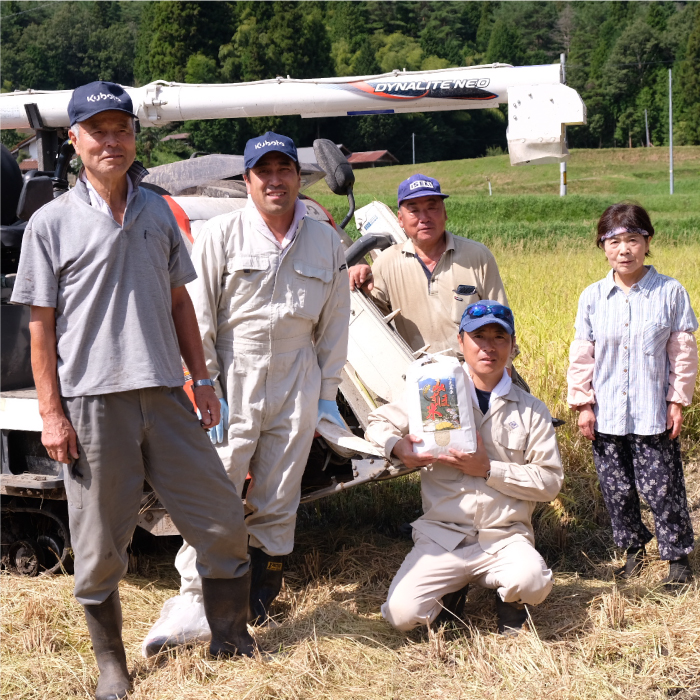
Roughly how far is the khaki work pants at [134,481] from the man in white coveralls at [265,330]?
380 millimetres

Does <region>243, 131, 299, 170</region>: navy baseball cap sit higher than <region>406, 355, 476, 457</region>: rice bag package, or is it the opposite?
<region>243, 131, 299, 170</region>: navy baseball cap

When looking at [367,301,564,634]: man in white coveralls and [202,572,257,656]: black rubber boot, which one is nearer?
[202,572,257,656]: black rubber boot

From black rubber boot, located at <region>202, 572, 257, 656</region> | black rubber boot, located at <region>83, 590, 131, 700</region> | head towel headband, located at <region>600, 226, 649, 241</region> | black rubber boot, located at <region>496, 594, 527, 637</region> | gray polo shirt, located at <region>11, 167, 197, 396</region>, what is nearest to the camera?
gray polo shirt, located at <region>11, 167, 197, 396</region>

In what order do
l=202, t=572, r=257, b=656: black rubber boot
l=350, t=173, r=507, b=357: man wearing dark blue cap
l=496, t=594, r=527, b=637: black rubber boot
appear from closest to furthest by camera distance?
l=202, t=572, r=257, b=656: black rubber boot
l=496, t=594, r=527, b=637: black rubber boot
l=350, t=173, r=507, b=357: man wearing dark blue cap

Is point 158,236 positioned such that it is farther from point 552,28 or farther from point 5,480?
point 552,28

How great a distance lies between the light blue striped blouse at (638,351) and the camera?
4004mm

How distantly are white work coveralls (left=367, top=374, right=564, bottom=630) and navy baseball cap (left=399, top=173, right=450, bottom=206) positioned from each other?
1.03 metres

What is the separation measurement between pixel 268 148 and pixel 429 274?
48.9 inches

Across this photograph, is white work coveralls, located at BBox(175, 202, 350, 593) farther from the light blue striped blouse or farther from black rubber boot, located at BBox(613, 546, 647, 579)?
black rubber boot, located at BBox(613, 546, 647, 579)

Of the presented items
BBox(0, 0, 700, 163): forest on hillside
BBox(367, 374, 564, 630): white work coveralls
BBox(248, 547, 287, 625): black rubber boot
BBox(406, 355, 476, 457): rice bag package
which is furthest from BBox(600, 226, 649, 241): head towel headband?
BBox(0, 0, 700, 163): forest on hillside

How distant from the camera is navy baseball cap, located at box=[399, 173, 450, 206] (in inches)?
165

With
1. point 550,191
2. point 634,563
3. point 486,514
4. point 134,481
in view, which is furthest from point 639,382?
point 550,191

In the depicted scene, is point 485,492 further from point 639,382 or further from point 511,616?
point 639,382

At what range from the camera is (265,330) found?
354 centimetres
